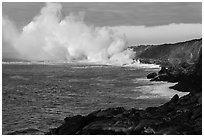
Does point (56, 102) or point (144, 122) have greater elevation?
point (144, 122)

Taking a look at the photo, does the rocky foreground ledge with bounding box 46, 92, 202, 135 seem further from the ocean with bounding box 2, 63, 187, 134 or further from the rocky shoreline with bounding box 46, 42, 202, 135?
the ocean with bounding box 2, 63, 187, 134

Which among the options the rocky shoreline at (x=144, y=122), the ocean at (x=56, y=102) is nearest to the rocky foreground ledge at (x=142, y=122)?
the rocky shoreline at (x=144, y=122)

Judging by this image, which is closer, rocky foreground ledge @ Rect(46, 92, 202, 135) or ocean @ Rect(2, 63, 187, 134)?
rocky foreground ledge @ Rect(46, 92, 202, 135)

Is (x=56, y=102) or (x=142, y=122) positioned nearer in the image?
(x=142, y=122)

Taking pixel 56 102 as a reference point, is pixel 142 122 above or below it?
above

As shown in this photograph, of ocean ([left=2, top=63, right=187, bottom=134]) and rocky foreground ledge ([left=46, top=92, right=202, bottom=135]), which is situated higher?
rocky foreground ledge ([left=46, top=92, right=202, bottom=135])

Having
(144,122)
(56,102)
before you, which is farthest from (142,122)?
(56,102)

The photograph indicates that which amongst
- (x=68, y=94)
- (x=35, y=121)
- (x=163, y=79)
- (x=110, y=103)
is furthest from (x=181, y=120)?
(x=163, y=79)

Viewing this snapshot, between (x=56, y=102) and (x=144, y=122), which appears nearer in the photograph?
(x=144, y=122)

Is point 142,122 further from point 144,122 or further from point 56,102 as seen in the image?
point 56,102

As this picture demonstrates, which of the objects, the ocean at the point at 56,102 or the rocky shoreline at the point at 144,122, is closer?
the rocky shoreline at the point at 144,122

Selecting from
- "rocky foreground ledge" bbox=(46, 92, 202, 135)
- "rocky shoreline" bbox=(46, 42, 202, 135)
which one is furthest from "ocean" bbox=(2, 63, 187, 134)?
"rocky foreground ledge" bbox=(46, 92, 202, 135)

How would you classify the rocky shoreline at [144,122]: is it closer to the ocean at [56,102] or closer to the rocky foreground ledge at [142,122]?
the rocky foreground ledge at [142,122]
